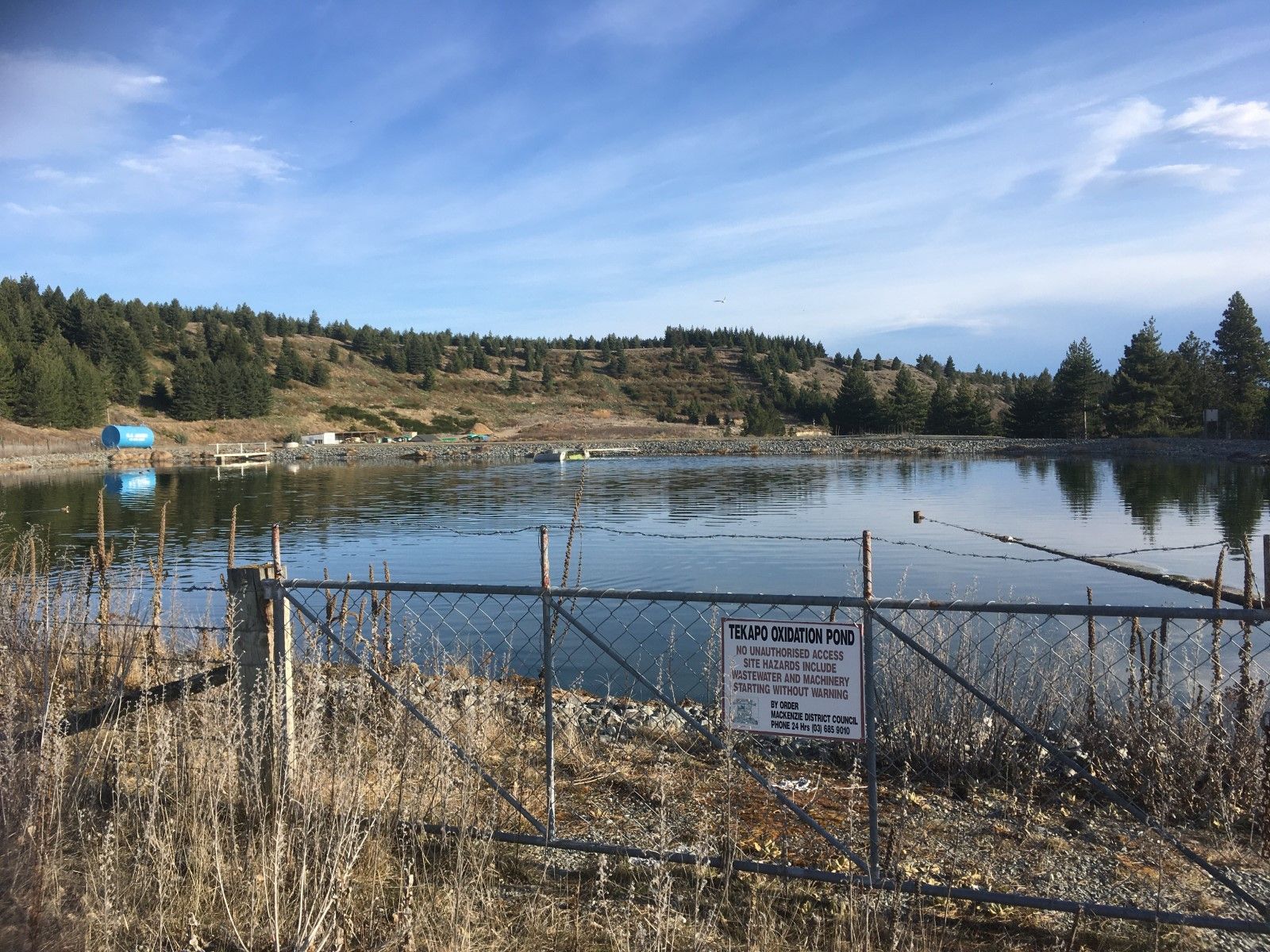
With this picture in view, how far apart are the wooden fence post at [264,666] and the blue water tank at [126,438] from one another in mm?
91709

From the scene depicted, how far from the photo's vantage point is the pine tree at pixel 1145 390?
7631cm

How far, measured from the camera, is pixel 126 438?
279 feet

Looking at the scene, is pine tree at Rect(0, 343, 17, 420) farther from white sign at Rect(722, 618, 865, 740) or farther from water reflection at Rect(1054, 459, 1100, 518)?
white sign at Rect(722, 618, 865, 740)

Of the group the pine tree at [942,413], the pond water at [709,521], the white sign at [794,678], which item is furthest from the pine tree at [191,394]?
the white sign at [794,678]

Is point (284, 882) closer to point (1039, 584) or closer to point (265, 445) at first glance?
point (1039, 584)

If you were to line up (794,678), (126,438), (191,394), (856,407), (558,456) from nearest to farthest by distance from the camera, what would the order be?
(794,678), (126,438), (558,456), (191,394), (856,407)

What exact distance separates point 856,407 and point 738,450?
27.1m

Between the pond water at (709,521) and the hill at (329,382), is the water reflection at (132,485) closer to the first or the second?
the pond water at (709,521)

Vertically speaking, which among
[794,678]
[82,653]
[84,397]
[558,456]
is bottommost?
[82,653]

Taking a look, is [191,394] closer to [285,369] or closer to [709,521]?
[285,369]

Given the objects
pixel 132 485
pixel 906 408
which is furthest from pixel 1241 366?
pixel 132 485

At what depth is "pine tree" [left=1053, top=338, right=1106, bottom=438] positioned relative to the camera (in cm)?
8369

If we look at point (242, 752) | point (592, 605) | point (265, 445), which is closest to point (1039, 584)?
point (592, 605)

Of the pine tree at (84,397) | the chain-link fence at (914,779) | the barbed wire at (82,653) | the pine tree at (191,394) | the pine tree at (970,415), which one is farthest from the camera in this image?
the pine tree at (191,394)
